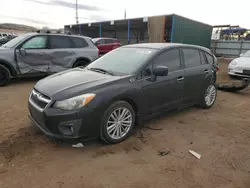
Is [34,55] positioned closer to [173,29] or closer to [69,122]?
[69,122]

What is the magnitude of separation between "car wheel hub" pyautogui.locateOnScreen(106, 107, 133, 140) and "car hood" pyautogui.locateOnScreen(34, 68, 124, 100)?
512mm

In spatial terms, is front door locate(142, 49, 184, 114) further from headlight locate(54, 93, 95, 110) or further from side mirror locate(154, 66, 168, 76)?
headlight locate(54, 93, 95, 110)

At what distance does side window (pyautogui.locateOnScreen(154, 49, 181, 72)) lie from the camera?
3818mm

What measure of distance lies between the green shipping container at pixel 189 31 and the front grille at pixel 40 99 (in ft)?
56.0

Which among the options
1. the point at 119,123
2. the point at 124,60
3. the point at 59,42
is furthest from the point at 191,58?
the point at 59,42

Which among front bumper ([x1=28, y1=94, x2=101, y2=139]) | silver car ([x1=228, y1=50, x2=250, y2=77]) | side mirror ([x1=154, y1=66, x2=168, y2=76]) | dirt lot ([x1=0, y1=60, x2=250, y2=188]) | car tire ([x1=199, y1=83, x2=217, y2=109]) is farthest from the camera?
silver car ([x1=228, y1=50, x2=250, y2=77])

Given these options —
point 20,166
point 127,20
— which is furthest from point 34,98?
point 127,20

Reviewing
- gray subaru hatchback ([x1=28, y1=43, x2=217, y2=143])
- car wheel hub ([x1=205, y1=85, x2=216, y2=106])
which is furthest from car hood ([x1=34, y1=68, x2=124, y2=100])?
car wheel hub ([x1=205, y1=85, x2=216, y2=106])

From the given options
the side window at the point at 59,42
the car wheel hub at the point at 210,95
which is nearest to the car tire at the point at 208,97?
the car wheel hub at the point at 210,95

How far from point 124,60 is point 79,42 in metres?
4.67

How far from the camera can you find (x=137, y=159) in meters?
2.91

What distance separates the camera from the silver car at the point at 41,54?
6613 millimetres

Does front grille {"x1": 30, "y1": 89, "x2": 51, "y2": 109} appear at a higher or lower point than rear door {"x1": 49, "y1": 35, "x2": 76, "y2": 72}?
lower

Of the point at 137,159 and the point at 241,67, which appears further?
the point at 241,67
